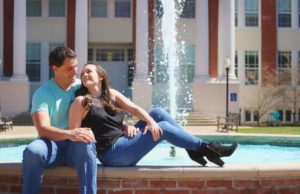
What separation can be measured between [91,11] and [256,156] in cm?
2798

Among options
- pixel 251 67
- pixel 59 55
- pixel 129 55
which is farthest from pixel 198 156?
pixel 251 67

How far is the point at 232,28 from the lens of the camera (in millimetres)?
35094

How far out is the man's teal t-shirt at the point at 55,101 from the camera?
5.48m

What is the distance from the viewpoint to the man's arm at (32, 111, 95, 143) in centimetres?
513

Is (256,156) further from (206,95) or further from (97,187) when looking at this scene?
(206,95)

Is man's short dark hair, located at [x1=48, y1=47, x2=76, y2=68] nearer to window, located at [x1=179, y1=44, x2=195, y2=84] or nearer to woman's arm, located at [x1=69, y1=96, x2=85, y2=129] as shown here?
woman's arm, located at [x1=69, y1=96, x2=85, y2=129]

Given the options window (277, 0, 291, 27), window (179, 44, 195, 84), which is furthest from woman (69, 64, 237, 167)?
window (277, 0, 291, 27)

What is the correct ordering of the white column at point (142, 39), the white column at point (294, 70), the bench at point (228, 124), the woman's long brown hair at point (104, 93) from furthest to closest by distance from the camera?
the white column at point (294, 70), the white column at point (142, 39), the bench at point (228, 124), the woman's long brown hair at point (104, 93)

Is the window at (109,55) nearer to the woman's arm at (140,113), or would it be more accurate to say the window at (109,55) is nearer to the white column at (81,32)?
the white column at (81,32)

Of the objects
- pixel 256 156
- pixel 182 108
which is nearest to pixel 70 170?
pixel 256 156

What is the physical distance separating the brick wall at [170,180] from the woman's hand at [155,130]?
0.33 meters

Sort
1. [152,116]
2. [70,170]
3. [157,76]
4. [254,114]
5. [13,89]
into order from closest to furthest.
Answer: [70,170] → [152,116] → [13,89] → [157,76] → [254,114]

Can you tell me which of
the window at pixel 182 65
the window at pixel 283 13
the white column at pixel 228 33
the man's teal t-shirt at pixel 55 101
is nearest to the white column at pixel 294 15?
the window at pixel 283 13

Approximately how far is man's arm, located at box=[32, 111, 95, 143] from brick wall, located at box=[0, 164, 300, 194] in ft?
1.42
